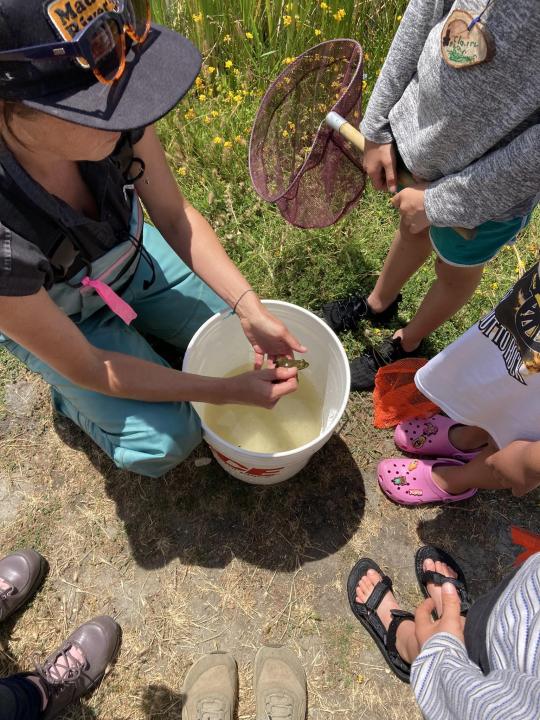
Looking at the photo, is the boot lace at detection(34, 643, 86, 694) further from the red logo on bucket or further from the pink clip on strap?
the pink clip on strap

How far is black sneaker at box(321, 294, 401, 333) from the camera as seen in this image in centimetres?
221

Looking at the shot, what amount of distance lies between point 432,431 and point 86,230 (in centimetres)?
139

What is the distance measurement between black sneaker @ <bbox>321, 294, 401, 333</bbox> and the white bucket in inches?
15.7

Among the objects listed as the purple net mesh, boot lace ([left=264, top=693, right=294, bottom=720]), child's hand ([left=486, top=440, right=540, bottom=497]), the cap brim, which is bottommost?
boot lace ([left=264, top=693, right=294, bottom=720])

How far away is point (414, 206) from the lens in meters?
1.48

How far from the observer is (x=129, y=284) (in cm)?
178

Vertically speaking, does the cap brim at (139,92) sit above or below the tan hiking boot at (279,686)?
above

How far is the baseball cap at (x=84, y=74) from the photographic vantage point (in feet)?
2.65

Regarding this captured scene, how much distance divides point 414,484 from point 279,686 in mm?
793

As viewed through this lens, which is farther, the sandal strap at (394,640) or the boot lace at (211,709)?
the sandal strap at (394,640)

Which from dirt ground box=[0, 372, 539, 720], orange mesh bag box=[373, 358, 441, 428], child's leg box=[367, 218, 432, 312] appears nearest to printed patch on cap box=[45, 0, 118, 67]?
child's leg box=[367, 218, 432, 312]

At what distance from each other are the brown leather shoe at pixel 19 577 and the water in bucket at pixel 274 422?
759 mm

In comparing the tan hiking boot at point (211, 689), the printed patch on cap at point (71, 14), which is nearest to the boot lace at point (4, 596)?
the tan hiking boot at point (211, 689)

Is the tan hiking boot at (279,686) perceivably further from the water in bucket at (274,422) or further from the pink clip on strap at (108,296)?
the pink clip on strap at (108,296)
